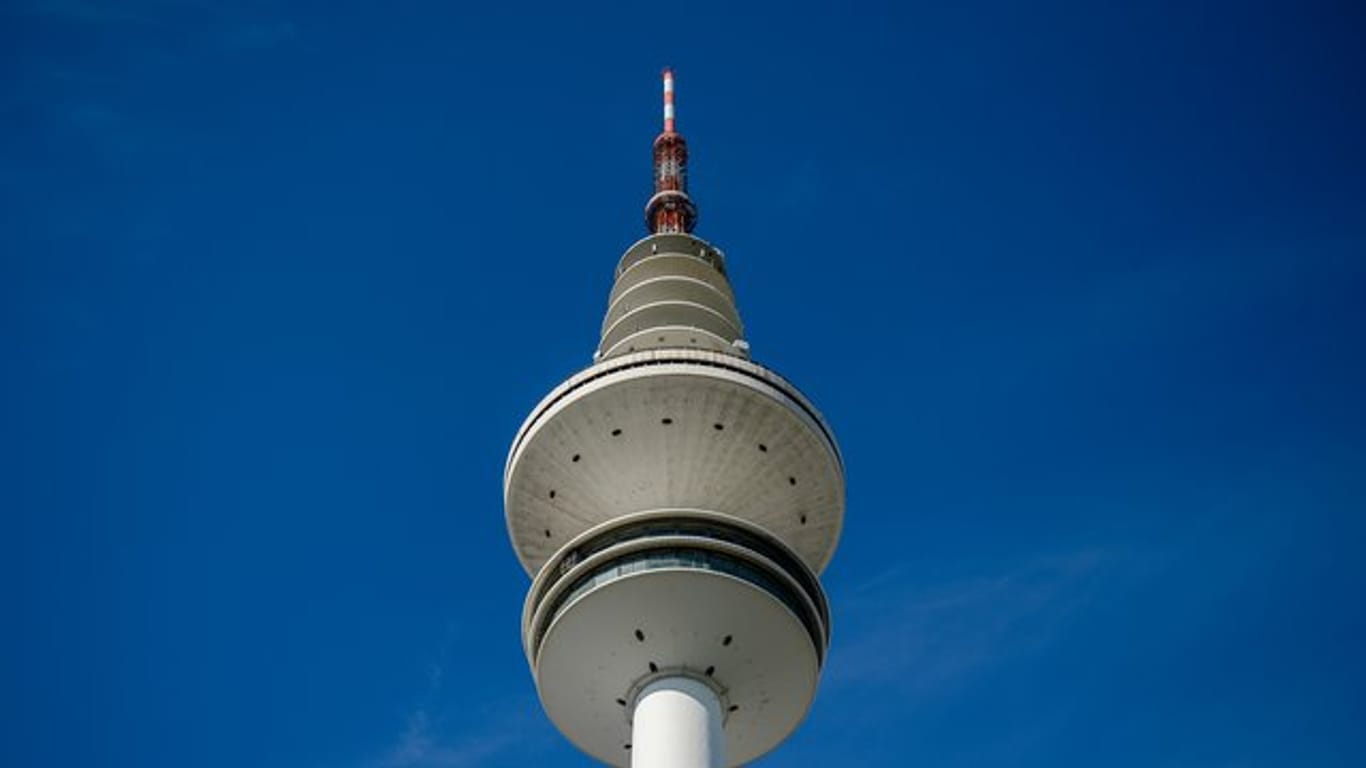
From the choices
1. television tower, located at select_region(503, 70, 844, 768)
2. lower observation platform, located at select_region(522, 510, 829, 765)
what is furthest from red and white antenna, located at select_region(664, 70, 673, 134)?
lower observation platform, located at select_region(522, 510, 829, 765)

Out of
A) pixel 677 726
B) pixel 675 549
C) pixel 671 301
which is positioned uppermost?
pixel 671 301

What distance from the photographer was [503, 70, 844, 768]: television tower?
36438 millimetres

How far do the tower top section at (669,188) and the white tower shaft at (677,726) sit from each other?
20.5 metres

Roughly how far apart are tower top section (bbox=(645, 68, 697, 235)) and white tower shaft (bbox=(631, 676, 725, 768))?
20.5 m

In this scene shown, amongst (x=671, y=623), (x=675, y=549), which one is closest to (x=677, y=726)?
(x=671, y=623)

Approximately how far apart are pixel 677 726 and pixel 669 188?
24.0 m

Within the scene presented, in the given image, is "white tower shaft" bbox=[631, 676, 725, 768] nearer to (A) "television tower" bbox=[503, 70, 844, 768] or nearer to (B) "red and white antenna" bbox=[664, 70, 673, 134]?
(A) "television tower" bbox=[503, 70, 844, 768]

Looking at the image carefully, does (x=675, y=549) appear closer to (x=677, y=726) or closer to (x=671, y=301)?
(x=677, y=726)

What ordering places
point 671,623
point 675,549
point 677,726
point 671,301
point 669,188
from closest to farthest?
point 677,726 → point 671,623 → point 675,549 → point 671,301 → point 669,188

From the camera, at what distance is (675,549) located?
36781 millimetres

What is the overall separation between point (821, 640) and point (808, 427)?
6.02 meters

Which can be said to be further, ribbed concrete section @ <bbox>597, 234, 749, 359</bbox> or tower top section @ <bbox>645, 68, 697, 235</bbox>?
tower top section @ <bbox>645, 68, 697, 235</bbox>

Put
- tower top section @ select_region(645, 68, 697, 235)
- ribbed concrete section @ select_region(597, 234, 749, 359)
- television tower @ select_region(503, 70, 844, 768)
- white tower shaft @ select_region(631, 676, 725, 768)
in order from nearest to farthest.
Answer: white tower shaft @ select_region(631, 676, 725, 768) < television tower @ select_region(503, 70, 844, 768) < ribbed concrete section @ select_region(597, 234, 749, 359) < tower top section @ select_region(645, 68, 697, 235)

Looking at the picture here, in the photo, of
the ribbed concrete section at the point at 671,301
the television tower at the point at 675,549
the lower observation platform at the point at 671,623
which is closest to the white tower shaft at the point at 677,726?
the television tower at the point at 675,549
